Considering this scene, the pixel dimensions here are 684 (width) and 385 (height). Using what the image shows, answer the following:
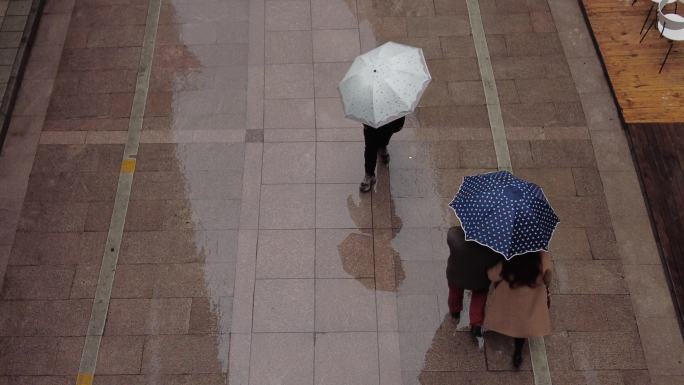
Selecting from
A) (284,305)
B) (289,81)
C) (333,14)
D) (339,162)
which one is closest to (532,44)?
(333,14)

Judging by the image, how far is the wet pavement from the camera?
6.55 meters

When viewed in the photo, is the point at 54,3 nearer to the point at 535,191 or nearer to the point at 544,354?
the point at 535,191

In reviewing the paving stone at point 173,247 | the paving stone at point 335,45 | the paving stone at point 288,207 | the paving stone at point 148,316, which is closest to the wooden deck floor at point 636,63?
the paving stone at point 335,45

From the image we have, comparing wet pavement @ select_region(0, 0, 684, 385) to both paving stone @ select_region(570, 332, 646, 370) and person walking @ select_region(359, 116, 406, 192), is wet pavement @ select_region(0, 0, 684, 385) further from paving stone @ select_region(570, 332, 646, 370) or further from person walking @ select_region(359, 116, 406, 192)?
person walking @ select_region(359, 116, 406, 192)

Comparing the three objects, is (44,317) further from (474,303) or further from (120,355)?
(474,303)

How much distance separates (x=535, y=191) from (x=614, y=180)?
9.25 feet

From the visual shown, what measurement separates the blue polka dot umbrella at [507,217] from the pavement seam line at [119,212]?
4.19 metres

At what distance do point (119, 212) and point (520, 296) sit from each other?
486cm

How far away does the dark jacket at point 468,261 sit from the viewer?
5414 millimetres

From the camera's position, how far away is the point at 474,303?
19.9ft

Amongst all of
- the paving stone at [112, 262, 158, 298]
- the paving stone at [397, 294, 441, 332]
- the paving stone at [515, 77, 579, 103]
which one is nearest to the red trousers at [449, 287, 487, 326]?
the paving stone at [397, 294, 441, 332]

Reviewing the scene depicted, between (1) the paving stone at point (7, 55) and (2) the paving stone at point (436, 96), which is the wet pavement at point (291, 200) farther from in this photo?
(1) the paving stone at point (7, 55)

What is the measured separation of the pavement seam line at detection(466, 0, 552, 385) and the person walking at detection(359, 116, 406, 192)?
150 centimetres

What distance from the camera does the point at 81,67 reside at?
343 inches
